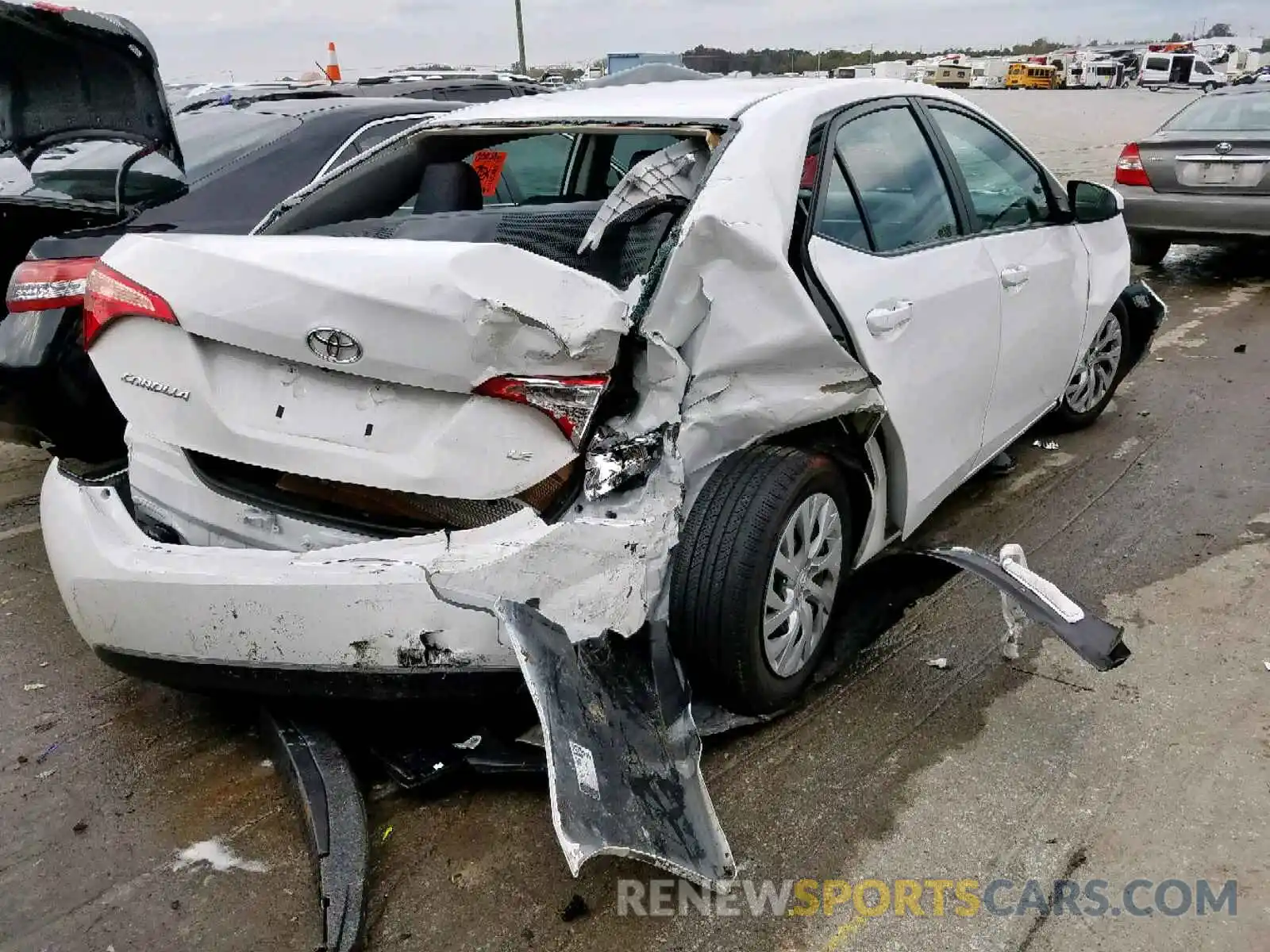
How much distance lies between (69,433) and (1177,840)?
364 cm

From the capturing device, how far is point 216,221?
419 centimetres

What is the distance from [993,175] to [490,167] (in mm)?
1868

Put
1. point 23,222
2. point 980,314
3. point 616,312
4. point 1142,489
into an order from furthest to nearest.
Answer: point 1142,489 → point 23,222 → point 980,314 → point 616,312

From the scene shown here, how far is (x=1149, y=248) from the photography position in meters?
8.91

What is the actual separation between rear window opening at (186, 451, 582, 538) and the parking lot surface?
2.02 ft

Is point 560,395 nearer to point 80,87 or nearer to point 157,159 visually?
point 80,87

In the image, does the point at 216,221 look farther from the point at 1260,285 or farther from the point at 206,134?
the point at 1260,285

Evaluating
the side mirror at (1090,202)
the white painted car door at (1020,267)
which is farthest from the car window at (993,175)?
the side mirror at (1090,202)

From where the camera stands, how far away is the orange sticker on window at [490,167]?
382 centimetres

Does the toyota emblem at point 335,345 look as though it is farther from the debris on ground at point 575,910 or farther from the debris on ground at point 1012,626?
the debris on ground at point 1012,626

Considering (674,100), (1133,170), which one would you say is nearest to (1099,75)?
(1133,170)

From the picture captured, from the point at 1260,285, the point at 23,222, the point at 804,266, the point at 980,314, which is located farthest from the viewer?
the point at 1260,285

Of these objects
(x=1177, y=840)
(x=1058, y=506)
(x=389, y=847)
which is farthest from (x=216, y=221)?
(x=1177, y=840)

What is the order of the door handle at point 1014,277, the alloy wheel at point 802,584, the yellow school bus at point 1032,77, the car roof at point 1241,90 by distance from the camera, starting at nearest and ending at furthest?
the alloy wheel at point 802,584
the door handle at point 1014,277
the car roof at point 1241,90
the yellow school bus at point 1032,77
